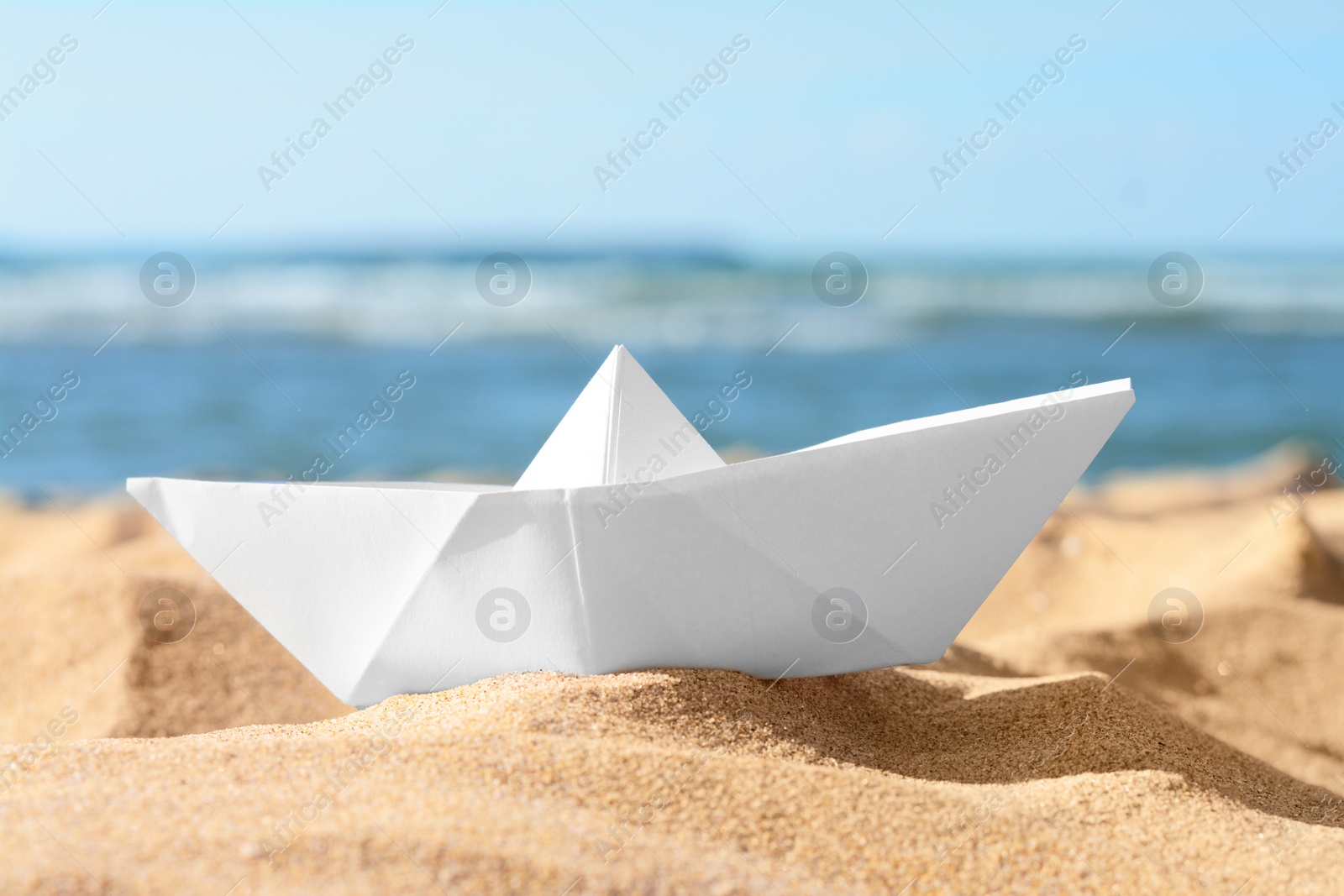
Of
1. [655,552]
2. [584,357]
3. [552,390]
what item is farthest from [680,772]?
[584,357]

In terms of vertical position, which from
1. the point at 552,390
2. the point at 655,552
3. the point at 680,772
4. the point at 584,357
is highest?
the point at 584,357

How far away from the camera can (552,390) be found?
14102 mm

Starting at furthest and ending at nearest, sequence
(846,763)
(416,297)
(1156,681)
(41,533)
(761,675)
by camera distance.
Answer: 1. (416,297)
2. (41,533)
3. (1156,681)
4. (761,675)
5. (846,763)

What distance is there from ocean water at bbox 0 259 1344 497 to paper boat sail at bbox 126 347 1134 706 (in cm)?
403

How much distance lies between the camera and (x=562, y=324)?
18.1 meters

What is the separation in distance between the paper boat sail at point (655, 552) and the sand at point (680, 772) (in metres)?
0.13

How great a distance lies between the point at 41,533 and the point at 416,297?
46.8 feet

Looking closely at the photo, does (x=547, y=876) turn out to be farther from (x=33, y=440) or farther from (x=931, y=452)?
(x=33, y=440)

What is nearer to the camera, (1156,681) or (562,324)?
(1156,681)

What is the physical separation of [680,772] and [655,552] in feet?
1.74

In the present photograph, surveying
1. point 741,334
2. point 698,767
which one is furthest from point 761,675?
point 741,334

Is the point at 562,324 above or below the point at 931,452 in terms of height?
above

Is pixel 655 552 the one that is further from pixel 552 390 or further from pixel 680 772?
pixel 552 390

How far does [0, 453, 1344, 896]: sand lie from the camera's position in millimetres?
1749
